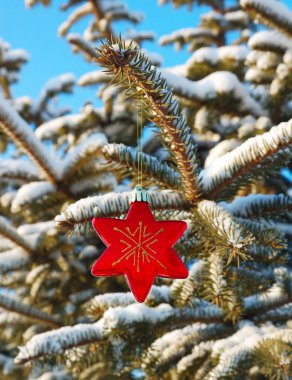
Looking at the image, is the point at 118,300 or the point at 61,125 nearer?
the point at 118,300

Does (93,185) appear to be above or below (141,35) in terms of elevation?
below

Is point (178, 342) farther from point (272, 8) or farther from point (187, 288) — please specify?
point (272, 8)

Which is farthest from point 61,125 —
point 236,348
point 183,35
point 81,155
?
point 236,348

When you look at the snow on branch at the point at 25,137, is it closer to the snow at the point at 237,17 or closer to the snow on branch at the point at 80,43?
the snow on branch at the point at 80,43

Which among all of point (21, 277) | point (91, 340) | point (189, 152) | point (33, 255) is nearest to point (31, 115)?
point (21, 277)

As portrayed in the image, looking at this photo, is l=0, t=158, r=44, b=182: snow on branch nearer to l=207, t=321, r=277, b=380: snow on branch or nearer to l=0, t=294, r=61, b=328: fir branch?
l=0, t=294, r=61, b=328: fir branch
